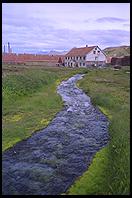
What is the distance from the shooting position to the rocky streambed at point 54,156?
1227 cm

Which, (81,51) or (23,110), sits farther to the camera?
(81,51)

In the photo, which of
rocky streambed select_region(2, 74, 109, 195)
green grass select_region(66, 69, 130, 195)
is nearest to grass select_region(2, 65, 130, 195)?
green grass select_region(66, 69, 130, 195)

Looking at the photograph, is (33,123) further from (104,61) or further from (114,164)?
(104,61)

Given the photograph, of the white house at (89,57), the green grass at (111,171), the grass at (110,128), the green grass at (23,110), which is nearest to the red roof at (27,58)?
the white house at (89,57)

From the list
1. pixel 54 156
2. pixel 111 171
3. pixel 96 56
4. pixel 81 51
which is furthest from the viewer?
pixel 81 51

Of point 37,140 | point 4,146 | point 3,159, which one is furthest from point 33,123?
point 3,159

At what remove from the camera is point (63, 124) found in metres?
21.9

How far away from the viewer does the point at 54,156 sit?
15.4 meters

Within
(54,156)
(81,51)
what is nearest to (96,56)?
(81,51)

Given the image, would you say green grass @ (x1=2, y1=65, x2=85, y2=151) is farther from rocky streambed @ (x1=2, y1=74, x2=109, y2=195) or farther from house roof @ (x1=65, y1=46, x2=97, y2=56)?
house roof @ (x1=65, y1=46, x2=97, y2=56)

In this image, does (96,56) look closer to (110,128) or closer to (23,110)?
(23,110)

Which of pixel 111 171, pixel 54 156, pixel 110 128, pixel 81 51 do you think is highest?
pixel 81 51

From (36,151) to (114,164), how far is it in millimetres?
4287

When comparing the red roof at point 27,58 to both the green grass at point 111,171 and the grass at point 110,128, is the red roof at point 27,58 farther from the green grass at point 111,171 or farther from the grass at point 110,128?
the green grass at point 111,171
